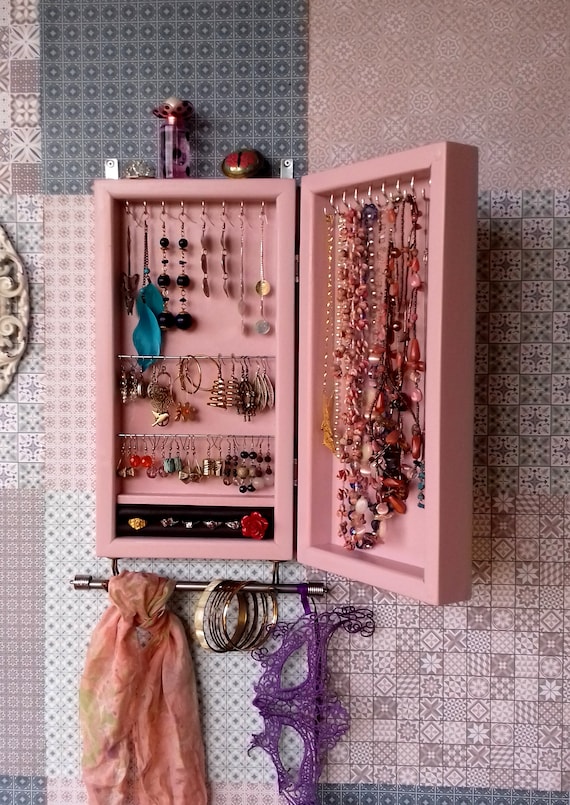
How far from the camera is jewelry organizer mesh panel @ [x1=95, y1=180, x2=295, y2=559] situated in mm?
1142

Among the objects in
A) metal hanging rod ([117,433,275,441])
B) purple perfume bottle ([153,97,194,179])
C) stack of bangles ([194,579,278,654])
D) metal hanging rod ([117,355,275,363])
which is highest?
purple perfume bottle ([153,97,194,179])

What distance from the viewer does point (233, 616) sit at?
1.25m

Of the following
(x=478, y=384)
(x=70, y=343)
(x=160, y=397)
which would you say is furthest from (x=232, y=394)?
(x=478, y=384)

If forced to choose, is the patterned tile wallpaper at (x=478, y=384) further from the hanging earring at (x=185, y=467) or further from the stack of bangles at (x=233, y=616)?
the hanging earring at (x=185, y=467)

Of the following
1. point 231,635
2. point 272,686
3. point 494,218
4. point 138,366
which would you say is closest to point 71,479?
point 138,366

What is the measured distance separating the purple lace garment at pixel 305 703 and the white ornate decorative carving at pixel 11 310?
0.69 m

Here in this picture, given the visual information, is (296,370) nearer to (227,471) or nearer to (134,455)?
(227,471)

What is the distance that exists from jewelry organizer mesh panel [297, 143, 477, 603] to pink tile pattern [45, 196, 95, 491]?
1.36 ft

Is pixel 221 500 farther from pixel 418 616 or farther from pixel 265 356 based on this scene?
pixel 418 616

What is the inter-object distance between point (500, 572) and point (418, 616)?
0.55 feet

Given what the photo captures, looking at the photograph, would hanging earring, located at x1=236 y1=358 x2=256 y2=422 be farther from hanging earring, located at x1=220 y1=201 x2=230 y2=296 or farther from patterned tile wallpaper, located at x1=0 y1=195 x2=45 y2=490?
patterned tile wallpaper, located at x1=0 y1=195 x2=45 y2=490

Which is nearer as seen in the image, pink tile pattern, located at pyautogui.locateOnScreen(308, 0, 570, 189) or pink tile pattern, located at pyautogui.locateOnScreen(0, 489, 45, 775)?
pink tile pattern, located at pyautogui.locateOnScreen(308, 0, 570, 189)

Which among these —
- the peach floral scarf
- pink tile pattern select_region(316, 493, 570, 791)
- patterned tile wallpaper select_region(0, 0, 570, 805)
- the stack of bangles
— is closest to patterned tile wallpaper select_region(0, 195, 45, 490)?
patterned tile wallpaper select_region(0, 0, 570, 805)

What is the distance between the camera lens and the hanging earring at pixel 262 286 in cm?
115
